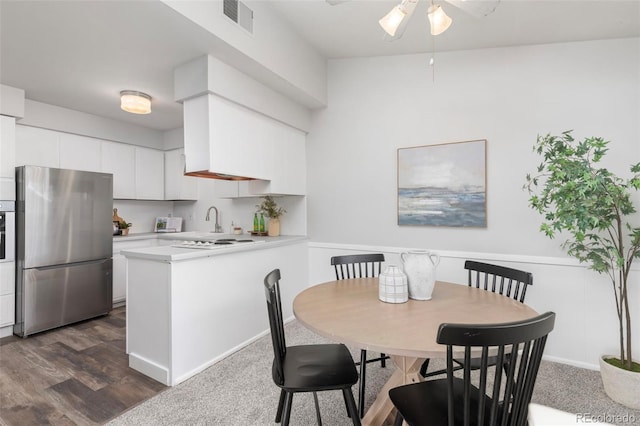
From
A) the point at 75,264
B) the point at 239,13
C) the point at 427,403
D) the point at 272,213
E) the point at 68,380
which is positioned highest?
the point at 239,13

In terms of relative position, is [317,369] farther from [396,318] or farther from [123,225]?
[123,225]

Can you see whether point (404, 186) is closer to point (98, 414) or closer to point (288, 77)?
point (288, 77)

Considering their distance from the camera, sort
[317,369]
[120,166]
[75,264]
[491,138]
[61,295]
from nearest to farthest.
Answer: [317,369], [491,138], [61,295], [75,264], [120,166]

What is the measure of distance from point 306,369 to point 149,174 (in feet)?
14.0

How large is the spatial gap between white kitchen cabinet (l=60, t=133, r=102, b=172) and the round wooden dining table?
12.3ft

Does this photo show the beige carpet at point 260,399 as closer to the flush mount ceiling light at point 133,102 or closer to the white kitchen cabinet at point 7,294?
the white kitchen cabinet at point 7,294

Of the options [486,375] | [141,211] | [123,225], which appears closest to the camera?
[486,375]

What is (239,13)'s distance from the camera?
2.26 meters

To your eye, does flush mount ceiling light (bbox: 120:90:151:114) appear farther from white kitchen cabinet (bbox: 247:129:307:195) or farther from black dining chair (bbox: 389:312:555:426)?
black dining chair (bbox: 389:312:555:426)

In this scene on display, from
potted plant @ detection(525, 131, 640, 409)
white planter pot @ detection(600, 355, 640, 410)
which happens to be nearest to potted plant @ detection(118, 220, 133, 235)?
potted plant @ detection(525, 131, 640, 409)

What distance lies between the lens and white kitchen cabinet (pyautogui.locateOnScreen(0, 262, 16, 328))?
9.73 feet

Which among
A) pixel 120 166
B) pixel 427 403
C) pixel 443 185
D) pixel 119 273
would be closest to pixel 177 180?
pixel 120 166

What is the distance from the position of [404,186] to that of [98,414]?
2934 millimetres

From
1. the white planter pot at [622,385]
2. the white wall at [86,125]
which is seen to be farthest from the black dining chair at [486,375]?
the white wall at [86,125]
